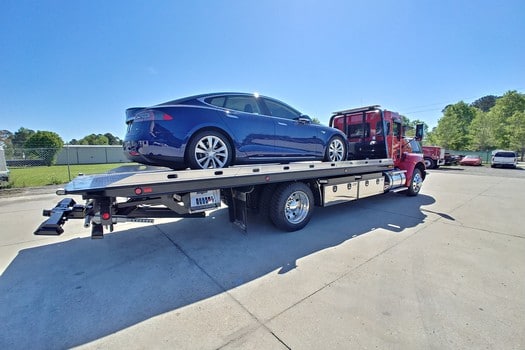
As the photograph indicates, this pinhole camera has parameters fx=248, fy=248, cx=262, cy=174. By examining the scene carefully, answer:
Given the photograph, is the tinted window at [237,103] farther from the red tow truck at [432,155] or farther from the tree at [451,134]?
the tree at [451,134]

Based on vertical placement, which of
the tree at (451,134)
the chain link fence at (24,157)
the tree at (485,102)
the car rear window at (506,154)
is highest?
the tree at (485,102)

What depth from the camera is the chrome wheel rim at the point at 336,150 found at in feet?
18.5

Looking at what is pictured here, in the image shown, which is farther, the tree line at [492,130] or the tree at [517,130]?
the tree line at [492,130]

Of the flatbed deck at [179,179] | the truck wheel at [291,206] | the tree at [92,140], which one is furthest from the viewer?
the tree at [92,140]

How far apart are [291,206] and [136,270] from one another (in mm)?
2637

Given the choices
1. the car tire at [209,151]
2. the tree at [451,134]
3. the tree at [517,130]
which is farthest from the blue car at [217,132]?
the tree at [451,134]

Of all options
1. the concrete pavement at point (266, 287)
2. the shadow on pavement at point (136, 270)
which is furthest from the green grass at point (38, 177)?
the concrete pavement at point (266, 287)

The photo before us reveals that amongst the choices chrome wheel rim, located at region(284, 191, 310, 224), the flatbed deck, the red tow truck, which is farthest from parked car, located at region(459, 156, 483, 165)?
chrome wheel rim, located at region(284, 191, 310, 224)

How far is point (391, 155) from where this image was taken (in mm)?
7137

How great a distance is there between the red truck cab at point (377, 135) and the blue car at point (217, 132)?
112 inches

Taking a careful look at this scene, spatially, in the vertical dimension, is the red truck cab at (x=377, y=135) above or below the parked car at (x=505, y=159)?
above

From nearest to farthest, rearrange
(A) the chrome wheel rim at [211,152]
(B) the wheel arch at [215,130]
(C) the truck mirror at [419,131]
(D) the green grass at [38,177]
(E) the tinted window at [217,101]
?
(B) the wheel arch at [215,130] → (A) the chrome wheel rim at [211,152] → (E) the tinted window at [217,101] → (C) the truck mirror at [419,131] → (D) the green grass at [38,177]

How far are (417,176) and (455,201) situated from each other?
1.28 metres

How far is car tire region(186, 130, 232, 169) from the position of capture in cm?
342
